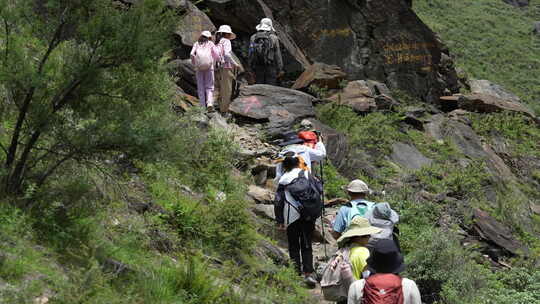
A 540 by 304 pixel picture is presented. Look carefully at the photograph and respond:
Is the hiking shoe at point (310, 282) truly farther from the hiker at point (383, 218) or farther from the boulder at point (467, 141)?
the boulder at point (467, 141)

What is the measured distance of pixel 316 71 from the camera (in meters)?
17.9

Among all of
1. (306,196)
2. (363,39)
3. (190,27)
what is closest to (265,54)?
(190,27)

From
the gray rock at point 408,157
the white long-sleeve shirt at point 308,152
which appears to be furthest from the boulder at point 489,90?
the white long-sleeve shirt at point 308,152

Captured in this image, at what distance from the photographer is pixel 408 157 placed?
16469mm

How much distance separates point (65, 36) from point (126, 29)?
0.70m

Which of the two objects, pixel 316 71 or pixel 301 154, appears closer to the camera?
pixel 301 154

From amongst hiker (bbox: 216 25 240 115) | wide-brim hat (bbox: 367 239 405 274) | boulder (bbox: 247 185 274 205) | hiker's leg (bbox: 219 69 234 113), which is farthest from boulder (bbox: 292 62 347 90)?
wide-brim hat (bbox: 367 239 405 274)

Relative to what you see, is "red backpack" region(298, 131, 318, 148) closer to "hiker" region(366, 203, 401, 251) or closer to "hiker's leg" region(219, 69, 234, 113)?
"hiker" region(366, 203, 401, 251)

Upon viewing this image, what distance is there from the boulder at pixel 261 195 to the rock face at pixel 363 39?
8.19 meters

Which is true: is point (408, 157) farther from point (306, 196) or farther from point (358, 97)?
point (306, 196)

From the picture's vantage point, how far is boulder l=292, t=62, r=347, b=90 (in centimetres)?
1756

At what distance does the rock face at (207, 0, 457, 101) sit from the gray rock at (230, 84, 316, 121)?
3312 millimetres

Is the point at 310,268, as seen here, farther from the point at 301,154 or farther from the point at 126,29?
the point at 126,29

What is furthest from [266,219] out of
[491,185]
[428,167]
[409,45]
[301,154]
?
[409,45]
